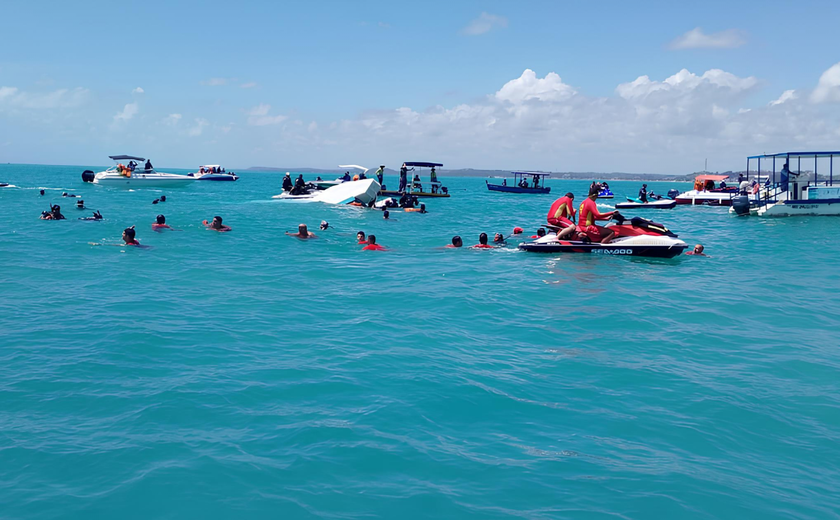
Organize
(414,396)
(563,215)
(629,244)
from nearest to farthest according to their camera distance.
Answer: (414,396) → (629,244) → (563,215)

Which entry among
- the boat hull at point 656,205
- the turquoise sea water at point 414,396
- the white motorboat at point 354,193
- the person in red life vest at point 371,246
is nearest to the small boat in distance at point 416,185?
the white motorboat at point 354,193

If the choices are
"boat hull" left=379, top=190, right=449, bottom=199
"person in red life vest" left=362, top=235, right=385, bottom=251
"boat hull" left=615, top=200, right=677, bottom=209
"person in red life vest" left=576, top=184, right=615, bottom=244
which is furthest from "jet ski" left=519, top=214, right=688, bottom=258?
"boat hull" left=379, top=190, right=449, bottom=199

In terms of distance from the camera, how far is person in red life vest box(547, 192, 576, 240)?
20.6 metres

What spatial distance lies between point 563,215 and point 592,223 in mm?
1115

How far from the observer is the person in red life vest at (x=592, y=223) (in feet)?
66.3

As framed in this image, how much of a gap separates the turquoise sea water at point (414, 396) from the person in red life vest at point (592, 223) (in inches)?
159

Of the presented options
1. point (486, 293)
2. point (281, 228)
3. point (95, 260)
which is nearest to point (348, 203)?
point (281, 228)

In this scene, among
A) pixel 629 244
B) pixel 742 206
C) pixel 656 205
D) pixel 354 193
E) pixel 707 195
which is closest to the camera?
pixel 629 244

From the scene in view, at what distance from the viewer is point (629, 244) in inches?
781

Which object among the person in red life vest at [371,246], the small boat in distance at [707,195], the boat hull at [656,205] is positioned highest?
the small boat in distance at [707,195]

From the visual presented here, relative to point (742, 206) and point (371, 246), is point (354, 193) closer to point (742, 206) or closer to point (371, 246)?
point (371, 246)

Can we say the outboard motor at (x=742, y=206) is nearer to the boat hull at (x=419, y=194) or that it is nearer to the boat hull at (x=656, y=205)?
the boat hull at (x=656, y=205)

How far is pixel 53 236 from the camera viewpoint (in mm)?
23562

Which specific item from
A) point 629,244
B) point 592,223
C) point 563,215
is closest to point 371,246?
point 563,215
